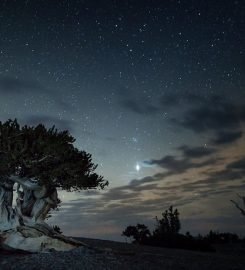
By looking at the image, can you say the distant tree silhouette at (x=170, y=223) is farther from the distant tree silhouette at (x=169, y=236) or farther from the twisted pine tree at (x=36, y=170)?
the twisted pine tree at (x=36, y=170)

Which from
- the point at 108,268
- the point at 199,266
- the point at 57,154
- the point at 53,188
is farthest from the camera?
the point at 53,188

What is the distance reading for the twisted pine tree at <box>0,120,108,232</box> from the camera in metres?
20.7

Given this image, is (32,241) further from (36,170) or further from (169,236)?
(169,236)

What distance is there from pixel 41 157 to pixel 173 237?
57.6 feet

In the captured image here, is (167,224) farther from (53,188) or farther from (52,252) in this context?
(52,252)

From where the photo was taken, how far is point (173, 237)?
33688 millimetres

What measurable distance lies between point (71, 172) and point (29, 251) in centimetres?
498

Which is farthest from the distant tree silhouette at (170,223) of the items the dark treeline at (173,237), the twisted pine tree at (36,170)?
the twisted pine tree at (36,170)

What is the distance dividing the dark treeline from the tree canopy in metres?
13.5

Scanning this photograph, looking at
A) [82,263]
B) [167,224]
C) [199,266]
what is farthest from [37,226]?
[167,224]

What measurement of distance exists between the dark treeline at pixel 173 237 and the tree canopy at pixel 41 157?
13.5m

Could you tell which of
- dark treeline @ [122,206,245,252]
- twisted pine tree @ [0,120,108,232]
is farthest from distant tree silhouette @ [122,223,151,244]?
twisted pine tree @ [0,120,108,232]

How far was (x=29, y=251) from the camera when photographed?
19.8 meters

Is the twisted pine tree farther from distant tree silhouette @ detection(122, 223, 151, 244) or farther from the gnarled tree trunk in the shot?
distant tree silhouette @ detection(122, 223, 151, 244)
